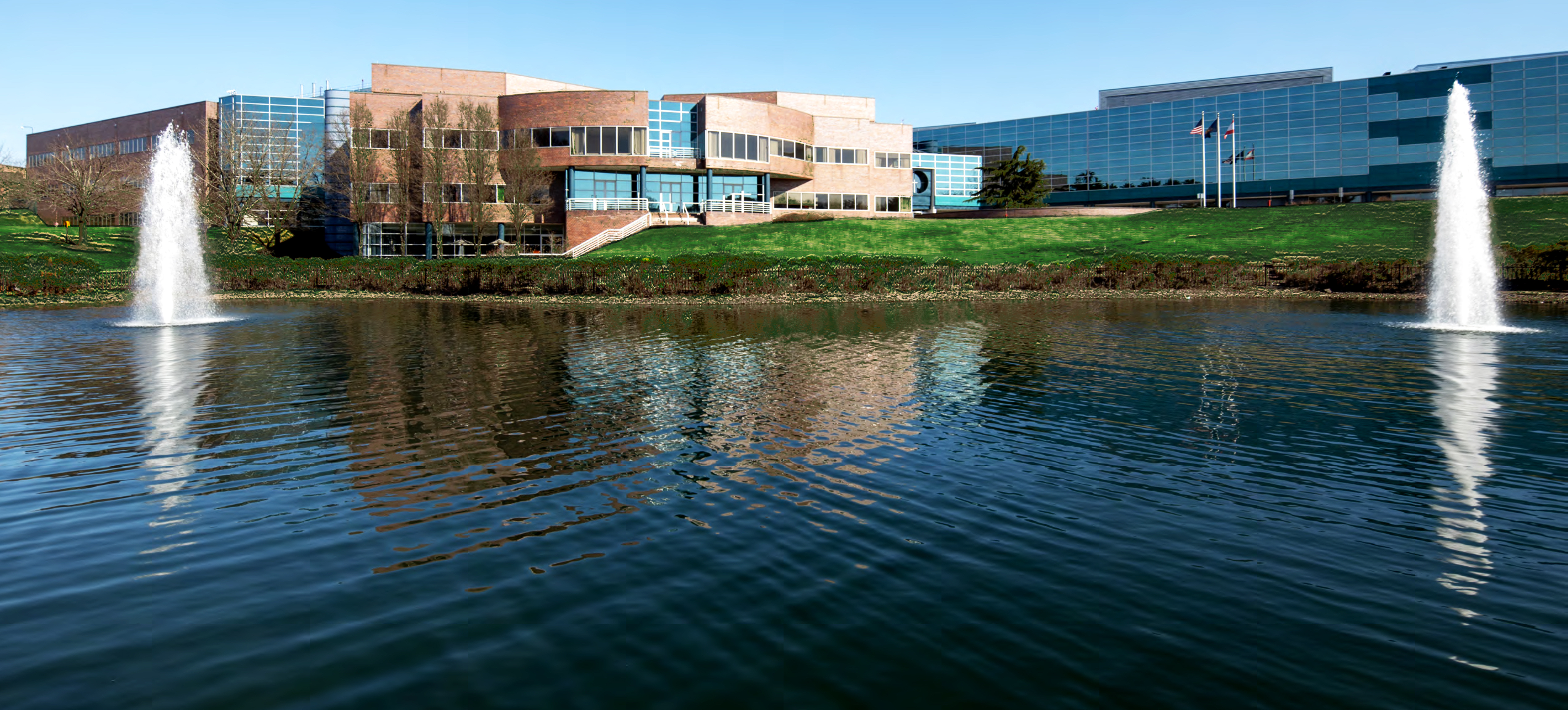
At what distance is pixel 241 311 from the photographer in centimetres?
3222

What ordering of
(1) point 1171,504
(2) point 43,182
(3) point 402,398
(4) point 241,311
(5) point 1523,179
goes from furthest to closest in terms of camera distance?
1. (5) point 1523,179
2. (2) point 43,182
3. (4) point 241,311
4. (3) point 402,398
5. (1) point 1171,504

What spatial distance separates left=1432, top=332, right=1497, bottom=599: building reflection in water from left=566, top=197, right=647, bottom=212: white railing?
53.3 meters

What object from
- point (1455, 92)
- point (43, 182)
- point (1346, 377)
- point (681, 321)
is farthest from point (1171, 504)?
point (43, 182)

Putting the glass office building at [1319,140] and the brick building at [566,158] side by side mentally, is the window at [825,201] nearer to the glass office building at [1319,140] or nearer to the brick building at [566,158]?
the brick building at [566,158]

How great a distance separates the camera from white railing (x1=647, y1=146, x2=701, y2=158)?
66.6 metres

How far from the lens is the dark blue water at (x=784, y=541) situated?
5.11 meters

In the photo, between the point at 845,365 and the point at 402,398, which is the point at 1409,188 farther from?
the point at 402,398

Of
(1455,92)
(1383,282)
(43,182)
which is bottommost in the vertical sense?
(1383,282)

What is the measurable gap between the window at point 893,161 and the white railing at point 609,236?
79.7 feet

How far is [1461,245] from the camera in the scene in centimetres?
2767

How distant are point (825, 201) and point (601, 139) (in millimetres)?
20536

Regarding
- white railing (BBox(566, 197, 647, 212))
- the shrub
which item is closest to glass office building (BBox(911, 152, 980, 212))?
white railing (BBox(566, 197, 647, 212))

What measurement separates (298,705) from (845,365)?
1400 cm

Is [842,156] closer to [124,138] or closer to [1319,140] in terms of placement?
[1319,140]
